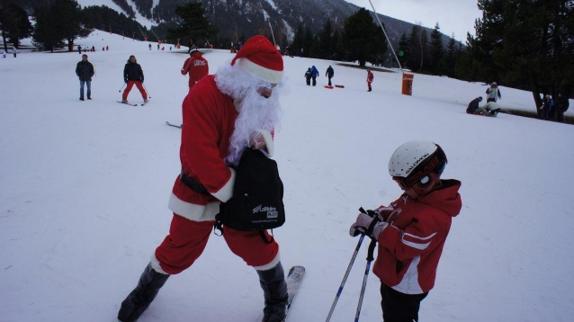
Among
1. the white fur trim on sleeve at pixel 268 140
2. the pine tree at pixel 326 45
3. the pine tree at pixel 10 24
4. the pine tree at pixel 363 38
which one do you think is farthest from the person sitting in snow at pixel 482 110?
the pine tree at pixel 10 24

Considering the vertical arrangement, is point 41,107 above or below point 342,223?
above

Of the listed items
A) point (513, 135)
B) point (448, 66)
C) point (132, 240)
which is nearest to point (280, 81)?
point (132, 240)

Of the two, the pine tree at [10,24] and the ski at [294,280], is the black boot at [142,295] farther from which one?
the pine tree at [10,24]

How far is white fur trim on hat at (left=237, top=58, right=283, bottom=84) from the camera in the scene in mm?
2172

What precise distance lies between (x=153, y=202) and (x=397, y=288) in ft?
11.3

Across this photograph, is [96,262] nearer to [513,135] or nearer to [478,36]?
[513,135]

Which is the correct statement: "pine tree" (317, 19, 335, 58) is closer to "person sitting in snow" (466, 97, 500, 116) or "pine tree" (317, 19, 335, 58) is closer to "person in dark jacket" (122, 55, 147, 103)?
"person sitting in snow" (466, 97, 500, 116)

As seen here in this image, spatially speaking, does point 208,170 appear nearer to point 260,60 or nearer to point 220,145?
point 220,145

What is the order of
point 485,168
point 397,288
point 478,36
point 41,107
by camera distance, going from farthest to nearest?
point 478,36 → point 41,107 → point 485,168 → point 397,288

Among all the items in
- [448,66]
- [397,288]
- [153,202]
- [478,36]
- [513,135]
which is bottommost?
[153,202]

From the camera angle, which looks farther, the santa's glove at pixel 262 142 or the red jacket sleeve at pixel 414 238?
the santa's glove at pixel 262 142

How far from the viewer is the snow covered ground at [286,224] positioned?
2854 millimetres

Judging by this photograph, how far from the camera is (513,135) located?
1038 cm

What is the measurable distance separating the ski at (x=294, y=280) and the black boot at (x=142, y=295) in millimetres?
1053
